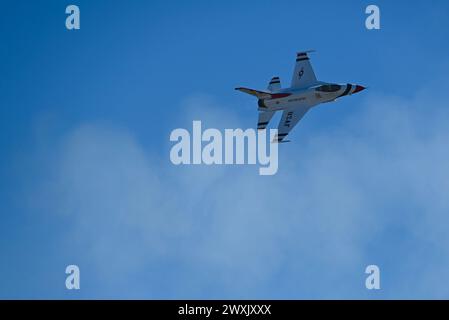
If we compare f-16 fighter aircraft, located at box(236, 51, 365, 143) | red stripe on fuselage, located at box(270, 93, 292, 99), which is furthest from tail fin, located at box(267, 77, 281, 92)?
red stripe on fuselage, located at box(270, 93, 292, 99)

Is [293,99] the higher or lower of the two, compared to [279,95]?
lower

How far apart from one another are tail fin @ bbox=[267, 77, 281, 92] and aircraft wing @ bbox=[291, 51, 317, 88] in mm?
780

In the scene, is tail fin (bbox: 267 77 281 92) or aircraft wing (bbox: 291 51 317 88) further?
aircraft wing (bbox: 291 51 317 88)

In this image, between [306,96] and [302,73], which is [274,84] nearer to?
[302,73]

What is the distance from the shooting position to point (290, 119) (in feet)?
143

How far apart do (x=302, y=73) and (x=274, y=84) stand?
172 cm

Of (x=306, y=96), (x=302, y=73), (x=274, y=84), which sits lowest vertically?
(x=306, y=96)

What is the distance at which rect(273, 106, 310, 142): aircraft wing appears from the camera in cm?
4322

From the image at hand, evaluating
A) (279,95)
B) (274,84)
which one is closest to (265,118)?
(279,95)

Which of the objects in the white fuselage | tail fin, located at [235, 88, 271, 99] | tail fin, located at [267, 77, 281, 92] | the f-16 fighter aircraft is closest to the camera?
tail fin, located at [235, 88, 271, 99]

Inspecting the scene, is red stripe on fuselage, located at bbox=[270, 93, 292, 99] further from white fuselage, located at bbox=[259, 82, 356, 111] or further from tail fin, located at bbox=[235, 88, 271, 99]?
tail fin, located at bbox=[235, 88, 271, 99]
